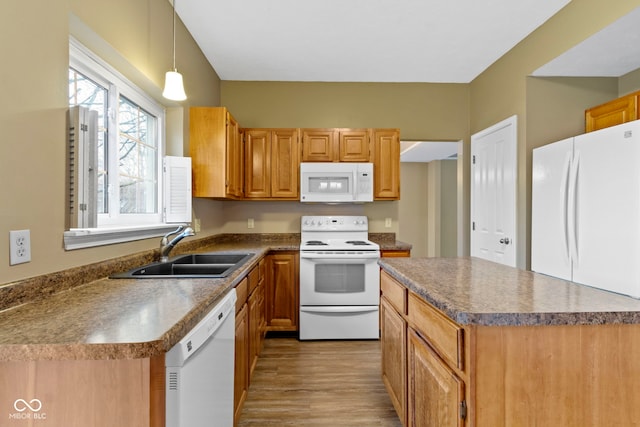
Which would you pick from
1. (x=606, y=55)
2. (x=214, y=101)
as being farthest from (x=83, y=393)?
(x=606, y=55)

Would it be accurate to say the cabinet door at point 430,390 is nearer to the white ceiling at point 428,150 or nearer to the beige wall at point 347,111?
the beige wall at point 347,111

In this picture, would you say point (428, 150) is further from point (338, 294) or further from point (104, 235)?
point (104, 235)

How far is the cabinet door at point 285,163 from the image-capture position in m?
3.45

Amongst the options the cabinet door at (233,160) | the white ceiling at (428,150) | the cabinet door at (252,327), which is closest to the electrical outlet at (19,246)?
the cabinet door at (252,327)

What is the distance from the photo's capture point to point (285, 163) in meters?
3.46

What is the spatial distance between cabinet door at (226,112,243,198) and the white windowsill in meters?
0.87

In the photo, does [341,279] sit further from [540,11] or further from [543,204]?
[540,11]

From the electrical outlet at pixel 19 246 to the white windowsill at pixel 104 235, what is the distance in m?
0.18

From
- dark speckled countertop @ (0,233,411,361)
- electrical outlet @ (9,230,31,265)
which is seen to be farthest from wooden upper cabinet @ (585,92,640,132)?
electrical outlet @ (9,230,31,265)

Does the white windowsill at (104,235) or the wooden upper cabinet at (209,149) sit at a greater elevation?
the wooden upper cabinet at (209,149)

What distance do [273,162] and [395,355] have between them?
2.31 meters

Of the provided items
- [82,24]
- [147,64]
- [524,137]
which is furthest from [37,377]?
[524,137]

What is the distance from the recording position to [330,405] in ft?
6.82

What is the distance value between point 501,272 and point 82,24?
229 centimetres
